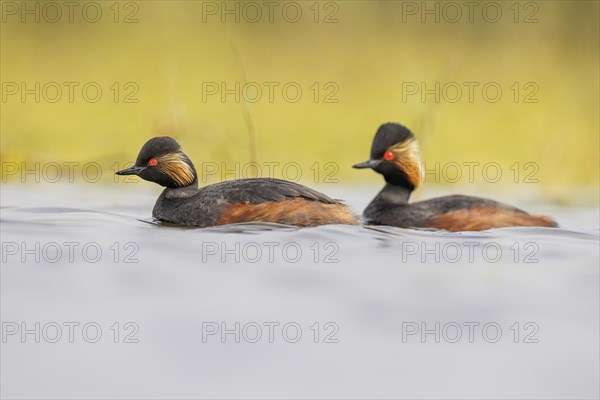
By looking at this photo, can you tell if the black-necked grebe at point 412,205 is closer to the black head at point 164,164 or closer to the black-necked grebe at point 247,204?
the black-necked grebe at point 247,204

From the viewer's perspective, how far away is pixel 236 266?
18.8 ft

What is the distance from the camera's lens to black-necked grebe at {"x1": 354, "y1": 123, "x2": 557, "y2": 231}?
786cm

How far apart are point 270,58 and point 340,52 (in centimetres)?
139

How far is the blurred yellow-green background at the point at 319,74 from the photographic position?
12648 millimetres

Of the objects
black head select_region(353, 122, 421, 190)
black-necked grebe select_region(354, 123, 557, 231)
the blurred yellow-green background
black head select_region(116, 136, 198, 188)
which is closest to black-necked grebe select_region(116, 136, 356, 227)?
black head select_region(116, 136, 198, 188)

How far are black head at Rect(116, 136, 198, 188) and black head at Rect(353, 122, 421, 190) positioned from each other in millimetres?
1593

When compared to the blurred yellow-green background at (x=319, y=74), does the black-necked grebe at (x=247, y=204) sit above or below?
below

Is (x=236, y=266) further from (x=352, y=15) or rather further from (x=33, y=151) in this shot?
(x=352, y=15)

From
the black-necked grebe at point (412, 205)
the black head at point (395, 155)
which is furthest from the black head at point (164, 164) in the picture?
the black head at point (395, 155)

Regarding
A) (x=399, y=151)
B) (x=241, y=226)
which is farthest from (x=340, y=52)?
(x=241, y=226)

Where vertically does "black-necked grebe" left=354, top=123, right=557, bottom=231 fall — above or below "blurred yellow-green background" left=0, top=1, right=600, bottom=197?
below

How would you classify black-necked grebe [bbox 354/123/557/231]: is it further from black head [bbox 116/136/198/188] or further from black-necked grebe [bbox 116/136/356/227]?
black head [bbox 116/136/198/188]

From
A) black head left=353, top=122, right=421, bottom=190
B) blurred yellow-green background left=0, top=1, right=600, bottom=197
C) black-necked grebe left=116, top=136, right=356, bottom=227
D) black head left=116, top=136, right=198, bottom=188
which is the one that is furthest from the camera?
blurred yellow-green background left=0, top=1, right=600, bottom=197

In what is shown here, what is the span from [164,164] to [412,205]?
2.16 meters
